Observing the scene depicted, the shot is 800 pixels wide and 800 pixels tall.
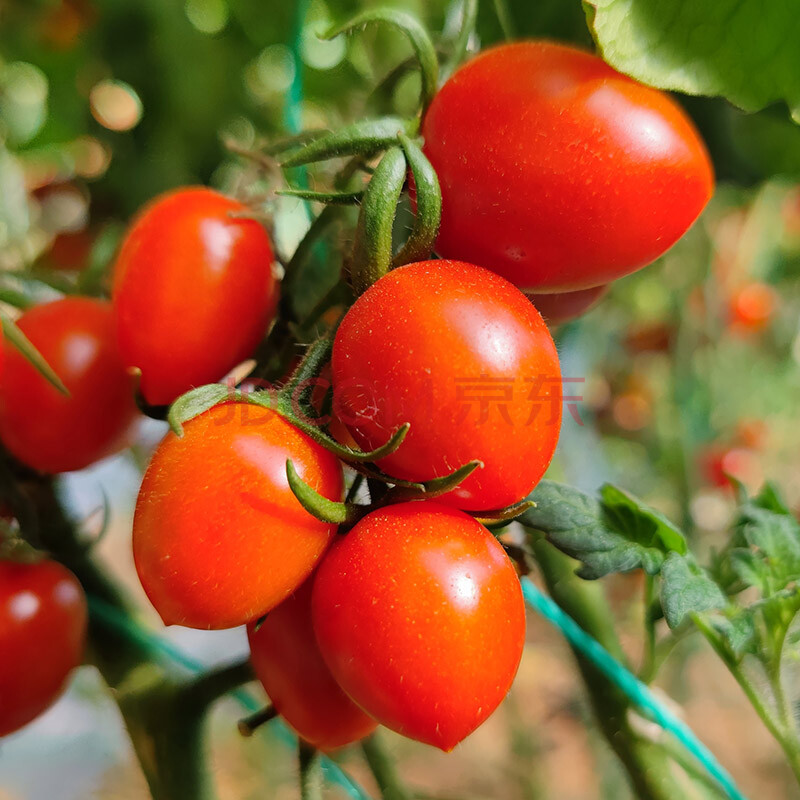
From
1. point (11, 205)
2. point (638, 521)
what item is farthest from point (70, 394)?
point (11, 205)

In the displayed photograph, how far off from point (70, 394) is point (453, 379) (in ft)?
0.76

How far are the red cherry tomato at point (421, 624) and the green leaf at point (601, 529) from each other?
0.09 metres

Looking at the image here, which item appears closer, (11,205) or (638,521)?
(638,521)

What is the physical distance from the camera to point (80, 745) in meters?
1.11

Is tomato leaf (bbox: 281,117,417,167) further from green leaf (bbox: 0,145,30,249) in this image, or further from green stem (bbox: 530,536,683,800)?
green leaf (bbox: 0,145,30,249)

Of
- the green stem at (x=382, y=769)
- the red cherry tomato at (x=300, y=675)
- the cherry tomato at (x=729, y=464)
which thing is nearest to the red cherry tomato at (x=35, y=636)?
the red cherry tomato at (x=300, y=675)

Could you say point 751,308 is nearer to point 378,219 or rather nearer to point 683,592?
point 683,592

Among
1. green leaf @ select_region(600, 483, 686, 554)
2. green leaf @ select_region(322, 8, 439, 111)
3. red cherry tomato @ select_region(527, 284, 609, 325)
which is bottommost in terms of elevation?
green leaf @ select_region(600, 483, 686, 554)

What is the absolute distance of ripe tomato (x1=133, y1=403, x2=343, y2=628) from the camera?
27 centimetres

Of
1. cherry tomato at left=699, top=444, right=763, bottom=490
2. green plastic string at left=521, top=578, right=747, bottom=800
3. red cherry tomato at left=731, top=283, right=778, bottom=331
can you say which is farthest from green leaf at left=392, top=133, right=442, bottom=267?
red cherry tomato at left=731, top=283, right=778, bottom=331

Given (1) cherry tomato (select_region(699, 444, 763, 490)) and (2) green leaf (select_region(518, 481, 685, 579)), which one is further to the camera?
(1) cherry tomato (select_region(699, 444, 763, 490))

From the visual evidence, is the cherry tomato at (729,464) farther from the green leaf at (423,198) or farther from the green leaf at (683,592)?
the green leaf at (423,198)

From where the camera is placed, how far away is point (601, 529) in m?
0.39

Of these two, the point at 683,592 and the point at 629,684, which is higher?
the point at 683,592
